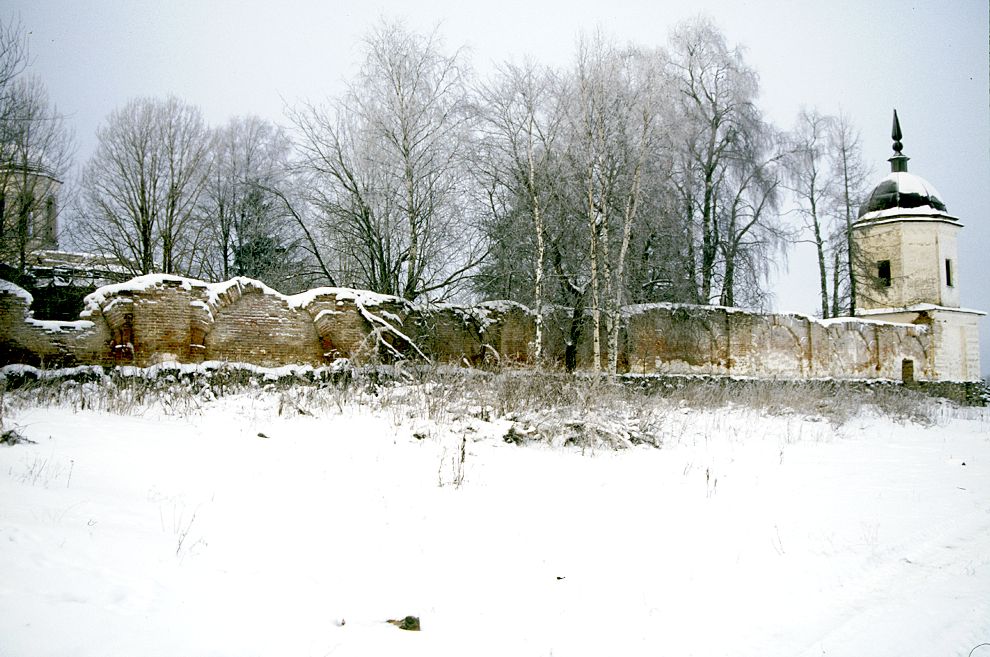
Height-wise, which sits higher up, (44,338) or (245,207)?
(245,207)

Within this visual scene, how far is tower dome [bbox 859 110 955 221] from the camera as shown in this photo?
33.1 m

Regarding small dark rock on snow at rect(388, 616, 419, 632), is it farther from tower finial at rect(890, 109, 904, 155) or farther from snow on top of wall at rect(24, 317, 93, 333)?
tower finial at rect(890, 109, 904, 155)

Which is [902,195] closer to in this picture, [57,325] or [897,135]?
[897,135]

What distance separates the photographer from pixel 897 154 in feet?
118

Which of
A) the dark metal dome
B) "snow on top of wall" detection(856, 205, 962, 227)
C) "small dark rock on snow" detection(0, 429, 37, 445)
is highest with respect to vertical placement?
the dark metal dome

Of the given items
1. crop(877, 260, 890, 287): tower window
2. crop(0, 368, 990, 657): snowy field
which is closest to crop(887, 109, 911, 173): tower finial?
crop(877, 260, 890, 287): tower window

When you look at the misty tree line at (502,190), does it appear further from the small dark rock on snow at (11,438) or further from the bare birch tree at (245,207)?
the small dark rock on snow at (11,438)

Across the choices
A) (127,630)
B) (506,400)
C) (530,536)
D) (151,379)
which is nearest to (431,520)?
(530,536)

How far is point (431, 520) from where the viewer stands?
16.8 ft

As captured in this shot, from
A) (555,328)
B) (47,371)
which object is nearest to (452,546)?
(47,371)

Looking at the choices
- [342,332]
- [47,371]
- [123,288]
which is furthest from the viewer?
[342,332]

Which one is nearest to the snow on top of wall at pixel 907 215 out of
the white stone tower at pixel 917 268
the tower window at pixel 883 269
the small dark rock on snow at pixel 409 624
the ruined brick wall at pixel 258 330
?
the white stone tower at pixel 917 268

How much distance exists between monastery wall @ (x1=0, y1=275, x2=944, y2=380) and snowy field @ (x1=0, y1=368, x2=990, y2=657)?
4.98 metres

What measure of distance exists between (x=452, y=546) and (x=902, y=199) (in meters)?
36.1
